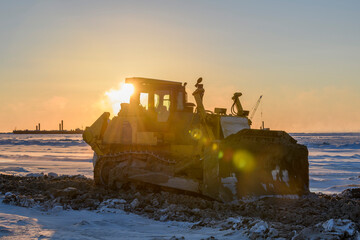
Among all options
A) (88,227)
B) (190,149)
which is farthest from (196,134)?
(88,227)

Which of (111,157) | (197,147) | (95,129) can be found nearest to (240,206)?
(197,147)

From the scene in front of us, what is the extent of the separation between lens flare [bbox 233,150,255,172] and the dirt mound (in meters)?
0.85

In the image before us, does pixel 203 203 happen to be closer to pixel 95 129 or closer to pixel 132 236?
pixel 132 236

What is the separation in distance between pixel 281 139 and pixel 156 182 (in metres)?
3.42

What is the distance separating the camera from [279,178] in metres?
10.9

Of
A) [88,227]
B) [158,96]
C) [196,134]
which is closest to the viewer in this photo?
[88,227]

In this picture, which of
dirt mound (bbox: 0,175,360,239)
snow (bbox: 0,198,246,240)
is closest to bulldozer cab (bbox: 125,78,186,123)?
dirt mound (bbox: 0,175,360,239)

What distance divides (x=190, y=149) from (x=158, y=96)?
182 cm

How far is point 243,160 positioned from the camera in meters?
10.6

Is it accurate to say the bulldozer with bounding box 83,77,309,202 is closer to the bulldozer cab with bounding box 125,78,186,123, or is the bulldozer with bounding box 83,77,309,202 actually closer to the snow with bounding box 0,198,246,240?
the bulldozer cab with bounding box 125,78,186,123

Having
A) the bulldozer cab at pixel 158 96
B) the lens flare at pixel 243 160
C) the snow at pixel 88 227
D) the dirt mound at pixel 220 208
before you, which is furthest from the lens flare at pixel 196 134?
the snow at pixel 88 227

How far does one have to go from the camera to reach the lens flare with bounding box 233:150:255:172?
10.5 metres

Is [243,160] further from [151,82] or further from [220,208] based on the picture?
[151,82]

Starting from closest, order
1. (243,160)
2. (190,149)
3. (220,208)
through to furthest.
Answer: (220,208)
(243,160)
(190,149)
